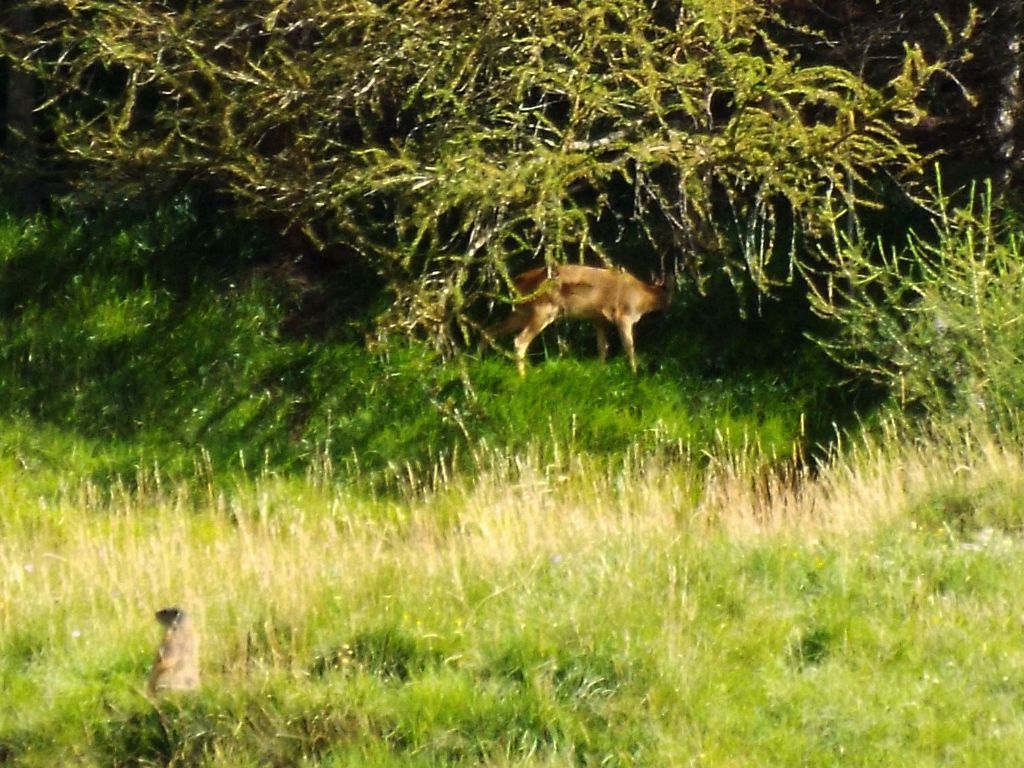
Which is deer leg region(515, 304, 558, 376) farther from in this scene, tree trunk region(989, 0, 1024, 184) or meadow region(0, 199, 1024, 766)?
tree trunk region(989, 0, 1024, 184)

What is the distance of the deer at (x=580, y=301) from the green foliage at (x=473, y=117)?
0.94 feet

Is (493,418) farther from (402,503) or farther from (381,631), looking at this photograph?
(381,631)

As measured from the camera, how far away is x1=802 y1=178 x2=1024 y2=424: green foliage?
963 centimetres

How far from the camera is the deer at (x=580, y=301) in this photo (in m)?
11.1

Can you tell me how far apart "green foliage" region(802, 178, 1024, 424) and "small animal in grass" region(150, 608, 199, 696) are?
537 centimetres

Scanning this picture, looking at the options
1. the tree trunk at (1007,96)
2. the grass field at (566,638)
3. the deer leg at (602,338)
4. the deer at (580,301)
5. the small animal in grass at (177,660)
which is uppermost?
the tree trunk at (1007,96)

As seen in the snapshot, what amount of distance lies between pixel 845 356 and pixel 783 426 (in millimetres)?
665

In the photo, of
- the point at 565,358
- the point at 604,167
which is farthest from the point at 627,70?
the point at 565,358

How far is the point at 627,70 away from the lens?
9805 millimetres

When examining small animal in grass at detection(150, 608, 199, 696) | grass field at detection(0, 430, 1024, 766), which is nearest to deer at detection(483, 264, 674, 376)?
grass field at detection(0, 430, 1024, 766)

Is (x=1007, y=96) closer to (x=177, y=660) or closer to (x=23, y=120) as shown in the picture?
(x=23, y=120)

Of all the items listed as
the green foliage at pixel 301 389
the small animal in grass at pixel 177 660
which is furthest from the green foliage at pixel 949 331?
the small animal in grass at pixel 177 660

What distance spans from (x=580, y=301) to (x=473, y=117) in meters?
1.72

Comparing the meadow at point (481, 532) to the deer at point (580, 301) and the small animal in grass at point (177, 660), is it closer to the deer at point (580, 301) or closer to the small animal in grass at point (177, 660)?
the small animal in grass at point (177, 660)
